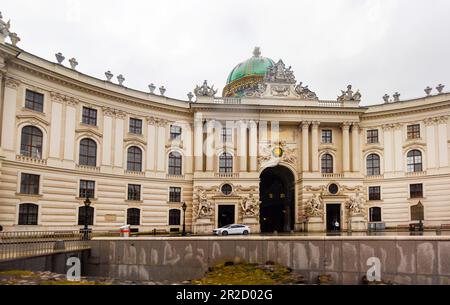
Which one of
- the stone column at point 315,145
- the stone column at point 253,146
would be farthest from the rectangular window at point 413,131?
the stone column at point 253,146

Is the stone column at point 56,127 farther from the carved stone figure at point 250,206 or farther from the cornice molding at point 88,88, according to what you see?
the carved stone figure at point 250,206

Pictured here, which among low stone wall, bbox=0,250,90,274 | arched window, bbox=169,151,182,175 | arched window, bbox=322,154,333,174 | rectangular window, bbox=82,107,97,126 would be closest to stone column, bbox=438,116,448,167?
arched window, bbox=322,154,333,174

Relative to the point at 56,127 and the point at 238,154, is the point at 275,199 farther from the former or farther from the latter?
the point at 56,127

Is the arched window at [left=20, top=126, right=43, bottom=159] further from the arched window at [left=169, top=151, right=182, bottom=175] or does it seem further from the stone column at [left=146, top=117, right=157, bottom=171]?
the arched window at [left=169, top=151, right=182, bottom=175]

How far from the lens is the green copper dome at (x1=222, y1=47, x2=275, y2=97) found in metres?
61.0

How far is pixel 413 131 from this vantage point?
158 feet

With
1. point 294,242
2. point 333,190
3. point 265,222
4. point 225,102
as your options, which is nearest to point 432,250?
point 294,242

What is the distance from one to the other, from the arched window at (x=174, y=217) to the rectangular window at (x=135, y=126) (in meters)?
10.5

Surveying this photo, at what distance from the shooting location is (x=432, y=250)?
54.6ft

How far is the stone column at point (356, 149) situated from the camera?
4869 centimetres

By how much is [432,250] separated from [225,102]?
35056 mm

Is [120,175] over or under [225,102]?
under
